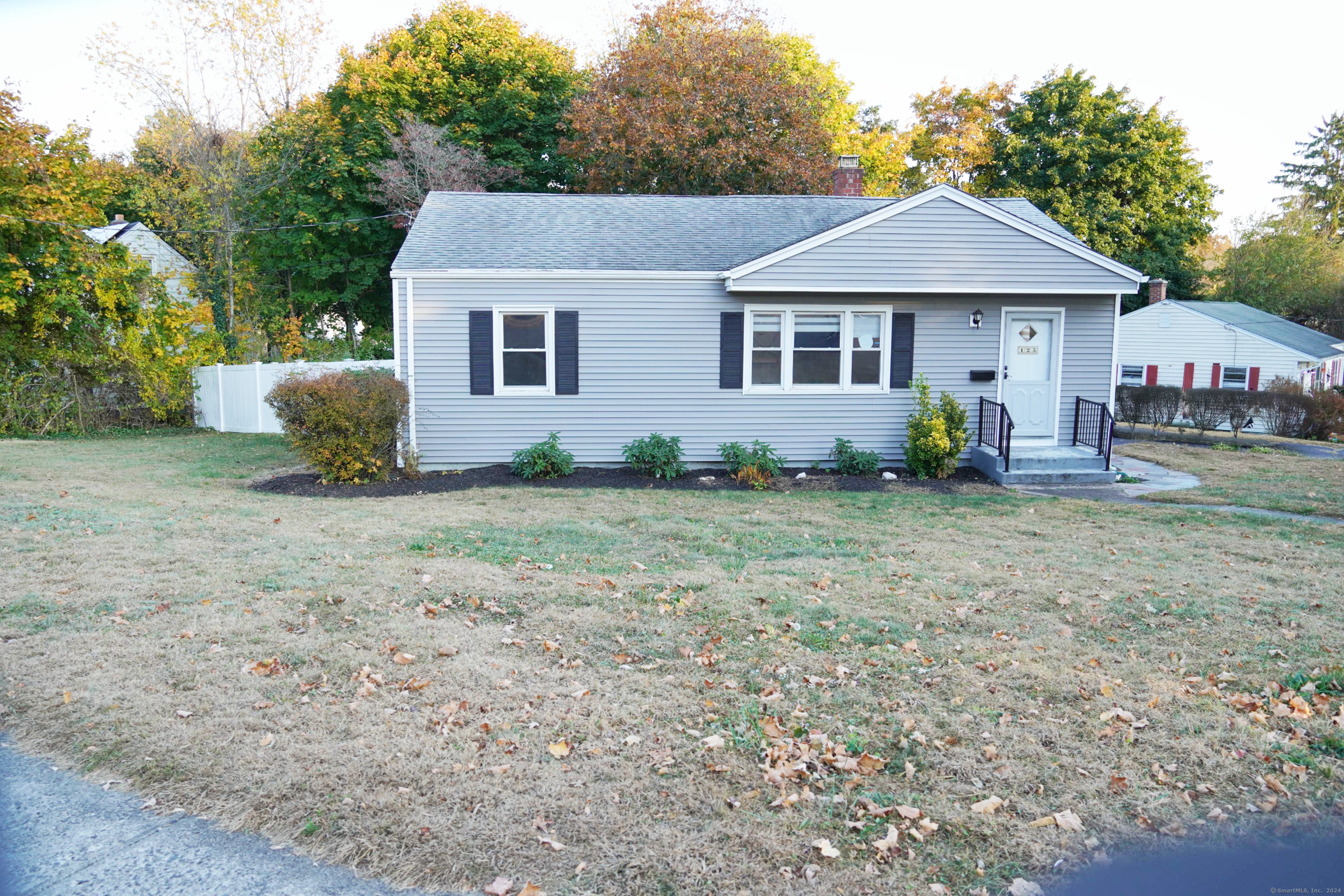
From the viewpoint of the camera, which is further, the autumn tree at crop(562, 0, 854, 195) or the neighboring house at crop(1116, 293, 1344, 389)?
the neighboring house at crop(1116, 293, 1344, 389)

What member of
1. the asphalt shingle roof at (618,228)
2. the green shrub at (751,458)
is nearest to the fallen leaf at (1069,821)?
the green shrub at (751,458)

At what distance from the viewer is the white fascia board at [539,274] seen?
12.4 metres

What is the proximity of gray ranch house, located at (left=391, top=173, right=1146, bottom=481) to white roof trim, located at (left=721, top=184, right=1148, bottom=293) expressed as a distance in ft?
0.10

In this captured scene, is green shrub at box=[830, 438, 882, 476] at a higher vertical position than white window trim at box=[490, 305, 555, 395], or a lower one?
lower

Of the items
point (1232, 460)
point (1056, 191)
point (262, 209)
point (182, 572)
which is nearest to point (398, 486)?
point (182, 572)

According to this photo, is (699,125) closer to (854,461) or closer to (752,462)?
(854,461)

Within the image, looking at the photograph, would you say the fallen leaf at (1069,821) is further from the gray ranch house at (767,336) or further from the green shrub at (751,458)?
the gray ranch house at (767,336)

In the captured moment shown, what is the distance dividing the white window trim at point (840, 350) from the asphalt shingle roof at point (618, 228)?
0.99 metres

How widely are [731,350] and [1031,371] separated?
15.9 feet

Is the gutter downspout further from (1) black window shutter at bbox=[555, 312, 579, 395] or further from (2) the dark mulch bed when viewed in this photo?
(1) black window shutter at bbox=[555, 312, 579, 395]

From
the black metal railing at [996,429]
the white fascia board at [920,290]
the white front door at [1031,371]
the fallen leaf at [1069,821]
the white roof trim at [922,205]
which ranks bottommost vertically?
the fallen leaf at [1069,821]

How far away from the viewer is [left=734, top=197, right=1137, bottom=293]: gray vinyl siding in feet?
40.8

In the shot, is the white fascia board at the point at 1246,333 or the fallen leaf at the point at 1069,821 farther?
the white fascia board at the point at 1246,333

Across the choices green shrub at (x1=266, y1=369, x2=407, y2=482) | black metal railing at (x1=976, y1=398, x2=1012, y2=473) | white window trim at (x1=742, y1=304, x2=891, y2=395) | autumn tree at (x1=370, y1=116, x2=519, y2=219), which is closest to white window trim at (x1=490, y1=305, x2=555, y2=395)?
green shrub at (x1=266, y1=369, x2=407, y2=482)
